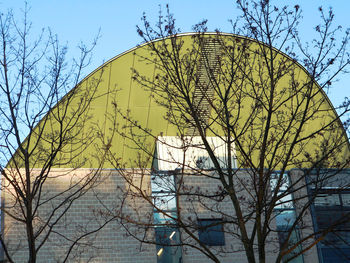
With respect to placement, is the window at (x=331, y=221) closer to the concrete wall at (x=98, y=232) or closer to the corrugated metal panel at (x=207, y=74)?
the concrete wall at (x=98, y=232)

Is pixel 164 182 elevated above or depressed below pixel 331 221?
below

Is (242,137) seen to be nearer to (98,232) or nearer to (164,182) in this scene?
(164,182)

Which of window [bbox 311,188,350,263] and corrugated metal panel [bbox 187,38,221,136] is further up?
corrugated metal panel [bbox 187,38,221,136]

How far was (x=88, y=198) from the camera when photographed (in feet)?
56.5

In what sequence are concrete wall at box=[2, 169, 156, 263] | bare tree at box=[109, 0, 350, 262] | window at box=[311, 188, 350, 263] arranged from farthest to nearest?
window at box=[311, 188, 350, 263] → concrete wall at box=[2, 169, 156, 263] → bare tree at box=[109, 0, 350, 262]

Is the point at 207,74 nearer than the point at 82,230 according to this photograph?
Yes

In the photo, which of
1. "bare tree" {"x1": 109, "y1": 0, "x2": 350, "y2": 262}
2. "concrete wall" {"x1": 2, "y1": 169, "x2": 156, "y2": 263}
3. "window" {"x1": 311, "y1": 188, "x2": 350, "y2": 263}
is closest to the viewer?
"bare tree" {"x1": 109, "y1": 0, "x2": 350, "y2": 262}

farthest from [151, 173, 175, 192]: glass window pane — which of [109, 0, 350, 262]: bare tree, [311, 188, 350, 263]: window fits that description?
[311, 188, 350, 263]: window

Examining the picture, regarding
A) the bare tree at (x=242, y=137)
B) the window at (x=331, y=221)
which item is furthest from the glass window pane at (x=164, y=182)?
the window at (x=331, y=221)

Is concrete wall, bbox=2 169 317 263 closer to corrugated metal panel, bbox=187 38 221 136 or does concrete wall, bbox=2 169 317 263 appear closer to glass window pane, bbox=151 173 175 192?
glass window pane, bbox=151 173 175 192

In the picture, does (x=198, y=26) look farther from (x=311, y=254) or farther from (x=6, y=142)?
(x=311, y=254)

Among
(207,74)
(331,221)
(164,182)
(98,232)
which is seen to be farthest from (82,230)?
(331,221)

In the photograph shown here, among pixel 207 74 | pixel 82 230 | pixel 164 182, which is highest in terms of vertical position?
pixel 207 74

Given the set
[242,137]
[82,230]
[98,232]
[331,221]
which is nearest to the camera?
[242,137]
